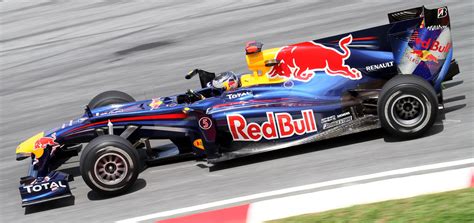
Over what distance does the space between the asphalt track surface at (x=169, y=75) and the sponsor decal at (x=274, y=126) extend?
0.33m

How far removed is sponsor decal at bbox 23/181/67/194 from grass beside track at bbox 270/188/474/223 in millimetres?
A: 2863

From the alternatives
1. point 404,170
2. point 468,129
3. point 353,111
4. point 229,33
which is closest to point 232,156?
point 353,111

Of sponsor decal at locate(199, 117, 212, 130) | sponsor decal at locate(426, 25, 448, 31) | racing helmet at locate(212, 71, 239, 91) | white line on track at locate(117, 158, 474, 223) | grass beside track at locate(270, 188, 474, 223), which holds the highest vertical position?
sponsor decal at locate(426, 25, 448, 31)

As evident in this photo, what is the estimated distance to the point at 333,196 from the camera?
7.34 metres

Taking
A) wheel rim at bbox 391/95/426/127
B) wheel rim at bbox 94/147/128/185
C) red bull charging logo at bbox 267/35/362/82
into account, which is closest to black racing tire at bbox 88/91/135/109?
wheel rim at bbox 94/147/128/185

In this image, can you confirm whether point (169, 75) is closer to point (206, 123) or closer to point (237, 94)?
point (237, 94)

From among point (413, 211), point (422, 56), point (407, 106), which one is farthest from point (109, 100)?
point (413, 211)

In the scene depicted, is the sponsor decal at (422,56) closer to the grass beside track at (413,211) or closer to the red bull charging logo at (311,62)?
the red bull charging logo at (311,62)

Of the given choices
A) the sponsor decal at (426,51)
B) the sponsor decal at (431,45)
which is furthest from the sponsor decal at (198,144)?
the sponsor decal at (431,45)

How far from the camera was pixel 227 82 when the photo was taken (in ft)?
30.3

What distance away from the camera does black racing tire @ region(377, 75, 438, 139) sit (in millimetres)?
8336

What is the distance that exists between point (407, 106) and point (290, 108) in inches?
53.4

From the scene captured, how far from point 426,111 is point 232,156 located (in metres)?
2.31

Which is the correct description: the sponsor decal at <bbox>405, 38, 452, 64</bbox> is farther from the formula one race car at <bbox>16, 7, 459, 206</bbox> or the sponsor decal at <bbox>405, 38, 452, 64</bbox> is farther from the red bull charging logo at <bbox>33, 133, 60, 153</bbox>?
the red bull charging logo at <bbox>33, 133, 60, 153</bbox>
